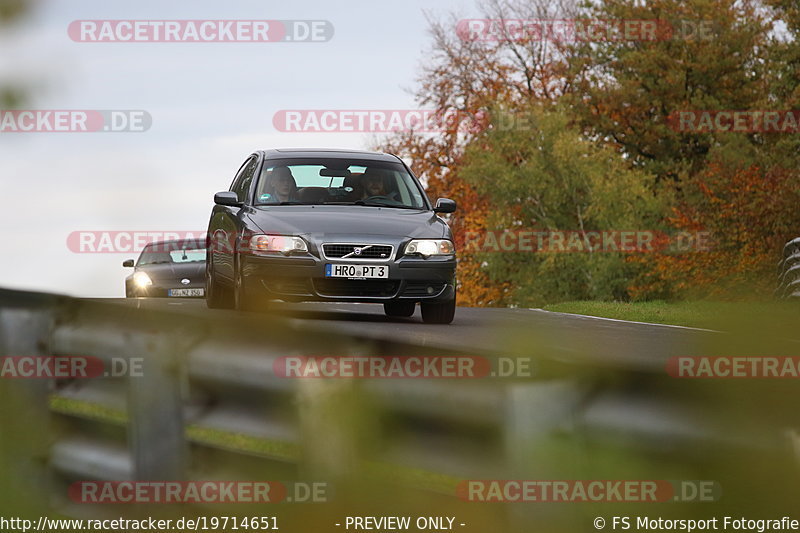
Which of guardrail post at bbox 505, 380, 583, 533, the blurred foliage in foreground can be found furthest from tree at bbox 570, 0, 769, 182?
guardrail post at bbox 505, 380, 583, 533

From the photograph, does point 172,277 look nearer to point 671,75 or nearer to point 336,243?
point 336,243

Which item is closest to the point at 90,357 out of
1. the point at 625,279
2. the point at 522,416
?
the point at 522,416

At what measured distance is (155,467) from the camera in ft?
12.8

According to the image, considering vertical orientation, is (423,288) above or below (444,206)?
below

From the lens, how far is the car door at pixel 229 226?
14266 mm

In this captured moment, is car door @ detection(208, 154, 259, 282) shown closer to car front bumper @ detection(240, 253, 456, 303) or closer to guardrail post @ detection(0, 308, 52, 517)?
car front bumper @ detection(240, 253, 456, 303)

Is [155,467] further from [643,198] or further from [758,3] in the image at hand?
[758,3]

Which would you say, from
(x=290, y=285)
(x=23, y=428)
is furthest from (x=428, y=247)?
(x=23, y=428)

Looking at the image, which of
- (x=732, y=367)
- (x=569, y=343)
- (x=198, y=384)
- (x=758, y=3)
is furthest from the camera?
(x=758, y=3)

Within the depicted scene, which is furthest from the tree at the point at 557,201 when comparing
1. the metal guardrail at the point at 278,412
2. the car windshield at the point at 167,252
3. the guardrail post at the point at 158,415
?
the guardrail post at the point at 158,415

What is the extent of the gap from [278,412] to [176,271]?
68.4ft

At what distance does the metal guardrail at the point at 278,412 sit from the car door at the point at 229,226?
9.50 metres

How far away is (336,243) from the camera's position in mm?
13375

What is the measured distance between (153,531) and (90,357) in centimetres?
113
